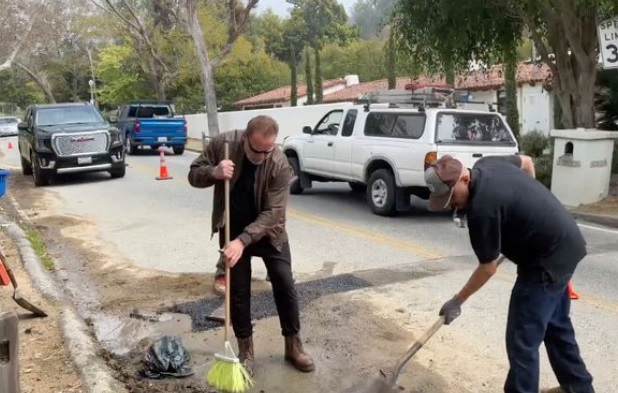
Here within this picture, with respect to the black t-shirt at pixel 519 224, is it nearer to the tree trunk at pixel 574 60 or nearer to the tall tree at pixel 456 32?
the tall tree at pixel 456 32

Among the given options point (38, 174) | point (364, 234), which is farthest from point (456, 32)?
point (38, 174)

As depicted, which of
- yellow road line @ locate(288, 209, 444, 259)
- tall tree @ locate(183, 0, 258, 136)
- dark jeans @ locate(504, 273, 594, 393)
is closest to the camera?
dark jeans @ locate(504, 273, 594, 393)

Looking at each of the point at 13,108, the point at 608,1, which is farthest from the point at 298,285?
the point at 13,108

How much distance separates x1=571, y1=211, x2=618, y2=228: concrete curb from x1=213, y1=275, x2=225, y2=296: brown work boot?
253 inches

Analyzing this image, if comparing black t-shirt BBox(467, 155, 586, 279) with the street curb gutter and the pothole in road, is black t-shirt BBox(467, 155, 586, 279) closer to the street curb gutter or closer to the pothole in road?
the street curb gutter

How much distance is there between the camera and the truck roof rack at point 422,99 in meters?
10.8

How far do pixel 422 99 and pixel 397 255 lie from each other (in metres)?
3.64

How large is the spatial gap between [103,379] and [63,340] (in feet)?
3.12

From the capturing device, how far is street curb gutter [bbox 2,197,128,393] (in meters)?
4.35

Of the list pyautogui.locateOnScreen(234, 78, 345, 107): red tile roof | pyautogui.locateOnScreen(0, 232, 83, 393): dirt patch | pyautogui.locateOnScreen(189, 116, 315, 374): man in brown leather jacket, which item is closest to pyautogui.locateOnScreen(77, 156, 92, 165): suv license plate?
pyautogui.locateOnScreen(0, 232, 83, 393): dirt patch

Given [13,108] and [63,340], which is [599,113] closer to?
[63,340]

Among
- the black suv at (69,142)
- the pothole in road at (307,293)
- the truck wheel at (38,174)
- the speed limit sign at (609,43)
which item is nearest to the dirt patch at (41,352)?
Result: the pothole in road at (307,293)

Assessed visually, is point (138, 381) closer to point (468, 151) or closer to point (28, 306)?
point (28, 306)

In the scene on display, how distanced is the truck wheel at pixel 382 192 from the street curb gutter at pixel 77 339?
5256mm
